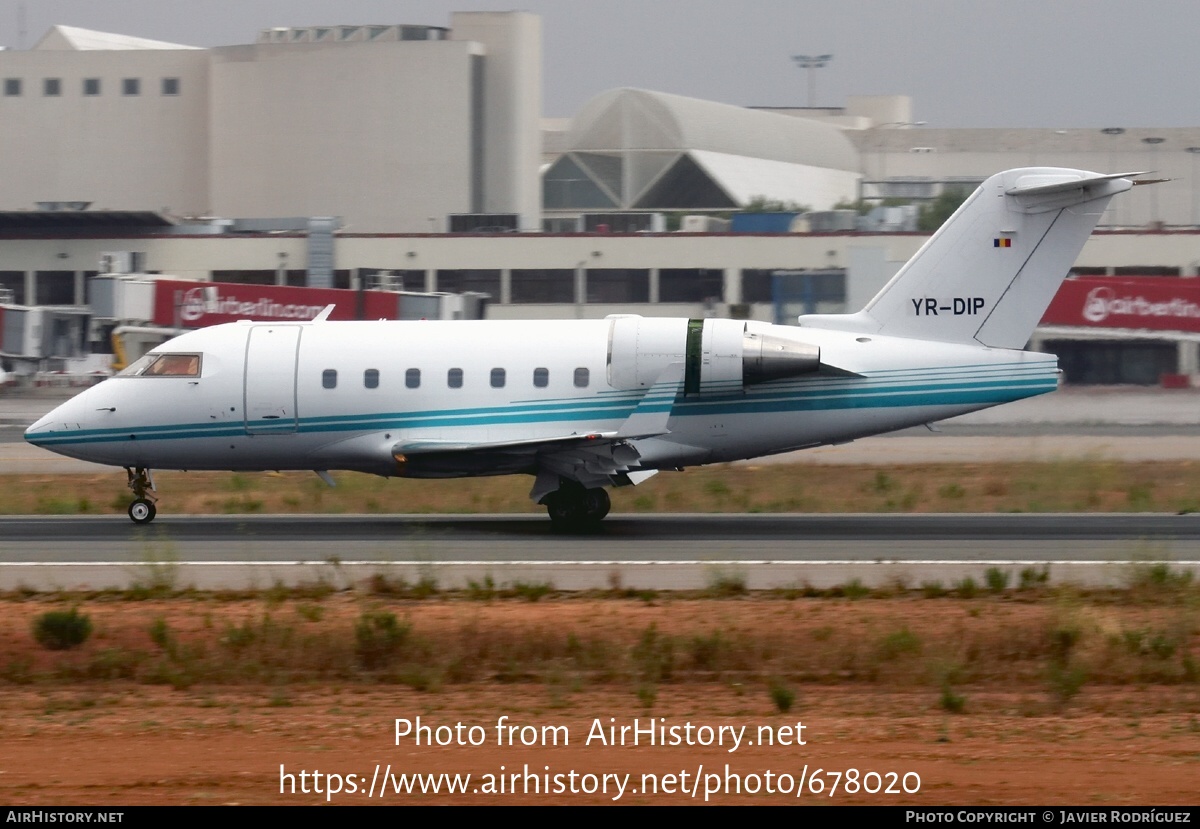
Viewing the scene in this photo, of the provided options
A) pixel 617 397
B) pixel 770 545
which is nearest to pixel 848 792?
pixel 770 545

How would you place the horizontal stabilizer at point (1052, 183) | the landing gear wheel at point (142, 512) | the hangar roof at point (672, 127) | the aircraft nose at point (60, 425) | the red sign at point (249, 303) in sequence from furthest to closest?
the hangar roof at point (672, 127), the red sign at point (249, 303), the landing gear wheel at point (142, 512), the aircraft nose at point (60, 425), the horizontal stabilizer at point (1052, 183)

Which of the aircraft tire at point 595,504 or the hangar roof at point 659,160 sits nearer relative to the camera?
the aircraft tire at point 595,504

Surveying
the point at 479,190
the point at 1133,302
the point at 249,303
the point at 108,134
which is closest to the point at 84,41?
the point at 108,134

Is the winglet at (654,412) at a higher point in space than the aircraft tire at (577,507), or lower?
higher

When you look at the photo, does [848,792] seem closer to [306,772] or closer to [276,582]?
[306,772]

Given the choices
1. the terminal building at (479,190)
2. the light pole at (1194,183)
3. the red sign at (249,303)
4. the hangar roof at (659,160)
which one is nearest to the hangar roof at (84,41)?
the terminal building at (479,190)

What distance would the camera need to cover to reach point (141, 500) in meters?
24.3

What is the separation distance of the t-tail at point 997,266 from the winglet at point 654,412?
→ 10.7 feet

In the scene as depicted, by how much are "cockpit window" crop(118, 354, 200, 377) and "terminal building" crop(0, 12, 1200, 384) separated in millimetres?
32719

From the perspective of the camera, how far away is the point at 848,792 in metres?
9.52

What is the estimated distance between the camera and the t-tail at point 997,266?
75.0 ft

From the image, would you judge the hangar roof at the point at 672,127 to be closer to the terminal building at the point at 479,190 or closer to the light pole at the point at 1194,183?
the terminal building at the point at 479,190

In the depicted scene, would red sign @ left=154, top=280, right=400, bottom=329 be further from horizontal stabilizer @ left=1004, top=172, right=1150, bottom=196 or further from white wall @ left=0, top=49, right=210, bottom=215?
white wall @ left=0, top=49, right=210, bottom=215
